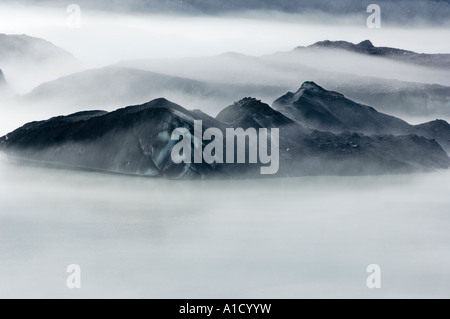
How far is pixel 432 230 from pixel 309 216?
401 centimetres

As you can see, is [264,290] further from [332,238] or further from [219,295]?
[332,238]

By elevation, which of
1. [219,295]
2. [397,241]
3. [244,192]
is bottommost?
[219,295]

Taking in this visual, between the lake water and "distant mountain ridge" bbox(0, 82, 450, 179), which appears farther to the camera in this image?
"distant mountain ridge" bbox(0, 82, 450, 179)

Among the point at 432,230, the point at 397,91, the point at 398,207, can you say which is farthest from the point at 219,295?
the point at 397,91

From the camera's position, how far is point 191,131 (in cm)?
3525

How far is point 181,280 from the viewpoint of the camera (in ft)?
63.3

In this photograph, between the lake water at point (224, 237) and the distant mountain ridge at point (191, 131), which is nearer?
the lake water at point (224, 237)

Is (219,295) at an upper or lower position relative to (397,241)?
lower

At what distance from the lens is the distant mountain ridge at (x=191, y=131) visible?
35.1 meters

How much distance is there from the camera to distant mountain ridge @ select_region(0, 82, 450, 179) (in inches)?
1383

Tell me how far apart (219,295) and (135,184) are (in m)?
15.9

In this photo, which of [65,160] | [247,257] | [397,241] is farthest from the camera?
[65,160]

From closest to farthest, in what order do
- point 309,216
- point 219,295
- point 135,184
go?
1. point 219,295
2. point 309,216
3. point 135,184

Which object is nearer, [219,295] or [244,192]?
[219,295]
